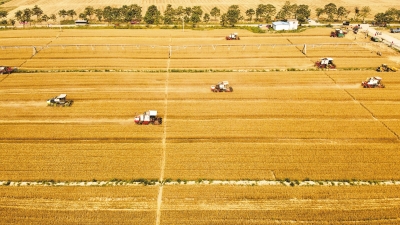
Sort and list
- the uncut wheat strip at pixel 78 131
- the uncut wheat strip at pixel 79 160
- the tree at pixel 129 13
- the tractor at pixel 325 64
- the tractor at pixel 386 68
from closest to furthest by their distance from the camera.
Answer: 1. the uncut wheat strip at pixel 79 160
2. the uncut wheat strip at pixel 78 131
3. the tractor at pixel 386 68
4. the tractor at pixel 325 64
5. the tree at pixel 129 13

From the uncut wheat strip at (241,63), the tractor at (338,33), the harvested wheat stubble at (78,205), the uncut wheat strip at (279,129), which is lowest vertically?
the harvested wheat stubble at (78,205)

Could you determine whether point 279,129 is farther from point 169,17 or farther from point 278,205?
point 169,17

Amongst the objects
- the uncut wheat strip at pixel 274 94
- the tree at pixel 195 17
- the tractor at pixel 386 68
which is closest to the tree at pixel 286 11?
the tree at pixel 195 17

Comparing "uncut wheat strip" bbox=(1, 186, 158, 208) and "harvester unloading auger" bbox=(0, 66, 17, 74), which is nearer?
"uncut wheat strip" bbox=(1, 186, 158, 208)

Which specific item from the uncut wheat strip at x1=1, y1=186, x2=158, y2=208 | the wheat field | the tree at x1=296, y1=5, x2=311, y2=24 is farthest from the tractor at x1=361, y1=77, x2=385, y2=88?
the tree at x1=296, y1=5, x2=311, y2=24


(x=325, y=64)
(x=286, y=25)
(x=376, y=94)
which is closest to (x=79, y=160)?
(x=376, y=94)

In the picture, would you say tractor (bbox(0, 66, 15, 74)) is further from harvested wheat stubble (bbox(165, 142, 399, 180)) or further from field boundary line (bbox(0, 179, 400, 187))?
harvested wheat stubble (bbox(165, 142, 399, 180))

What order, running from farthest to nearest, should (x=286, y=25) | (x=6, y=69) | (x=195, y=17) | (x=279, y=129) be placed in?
(x=195, y=17)
(x=286, y=25)
(x=6, y=69)
(x=279, y=129)

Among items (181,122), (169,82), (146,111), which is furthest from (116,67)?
(181,122)

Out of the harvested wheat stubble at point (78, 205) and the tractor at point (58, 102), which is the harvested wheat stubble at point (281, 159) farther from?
the tractor at point (58, 102)
